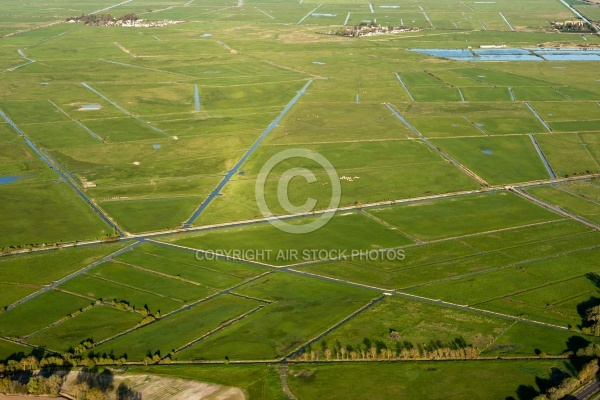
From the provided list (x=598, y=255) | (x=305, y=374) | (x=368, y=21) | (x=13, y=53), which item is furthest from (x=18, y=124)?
(x=368, y=21)

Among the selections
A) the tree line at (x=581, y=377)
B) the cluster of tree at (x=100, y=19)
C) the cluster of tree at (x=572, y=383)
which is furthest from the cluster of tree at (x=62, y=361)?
the cluster of tree at (x=100, y=19)

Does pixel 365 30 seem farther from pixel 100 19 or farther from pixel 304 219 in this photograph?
pixel 304 219

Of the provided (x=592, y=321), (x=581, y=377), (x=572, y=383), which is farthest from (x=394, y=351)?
(x=592, y=321)

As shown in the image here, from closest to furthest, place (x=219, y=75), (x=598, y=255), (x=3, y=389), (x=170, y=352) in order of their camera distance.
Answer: (x=3, y=389) → (x=170, y=352) → (x=598, y=255) → (x=219, y=75)

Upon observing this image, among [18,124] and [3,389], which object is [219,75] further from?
[3,389]

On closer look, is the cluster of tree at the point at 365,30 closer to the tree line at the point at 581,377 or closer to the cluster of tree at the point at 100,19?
the cluster of tree at the point at 100,19

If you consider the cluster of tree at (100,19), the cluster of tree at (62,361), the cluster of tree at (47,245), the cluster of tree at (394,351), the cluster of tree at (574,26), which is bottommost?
the cluster of tree at (47,245)
